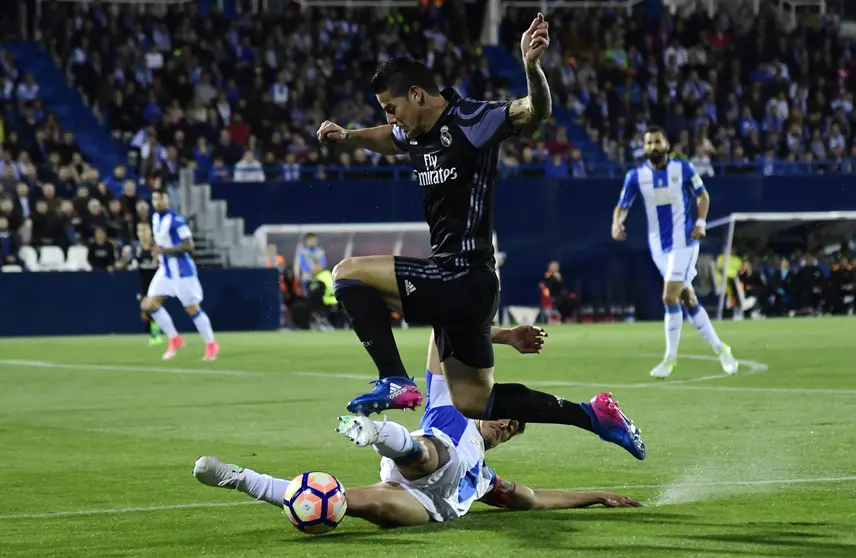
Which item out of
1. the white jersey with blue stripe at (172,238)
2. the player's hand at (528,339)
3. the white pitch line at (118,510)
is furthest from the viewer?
the white jersey with blue stripe at (172,238)

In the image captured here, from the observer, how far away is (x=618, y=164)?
3148 centimetres

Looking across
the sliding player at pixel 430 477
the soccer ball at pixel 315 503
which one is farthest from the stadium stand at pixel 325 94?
the soccer ball at pixel 315 503

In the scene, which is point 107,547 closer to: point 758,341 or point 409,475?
point 409,475

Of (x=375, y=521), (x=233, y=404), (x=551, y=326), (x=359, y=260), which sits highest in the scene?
(x=359, y=260)

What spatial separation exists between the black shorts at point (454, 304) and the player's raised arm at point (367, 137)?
73cm

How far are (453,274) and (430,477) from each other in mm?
1006

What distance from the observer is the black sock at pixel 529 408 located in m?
6.95

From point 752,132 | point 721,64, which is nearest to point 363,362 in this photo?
point 752,132

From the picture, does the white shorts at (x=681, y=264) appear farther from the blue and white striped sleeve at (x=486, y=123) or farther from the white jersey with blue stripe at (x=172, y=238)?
the blue and white striped sleeve at (x=486, y=123)

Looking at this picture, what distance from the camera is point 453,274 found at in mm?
6957

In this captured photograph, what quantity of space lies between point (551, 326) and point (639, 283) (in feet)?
11.6

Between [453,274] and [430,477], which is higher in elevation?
[453,274]

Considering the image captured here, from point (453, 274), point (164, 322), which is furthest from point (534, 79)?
point (164, 322)

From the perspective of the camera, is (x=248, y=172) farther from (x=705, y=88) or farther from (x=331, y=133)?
(x=331, y=133)
